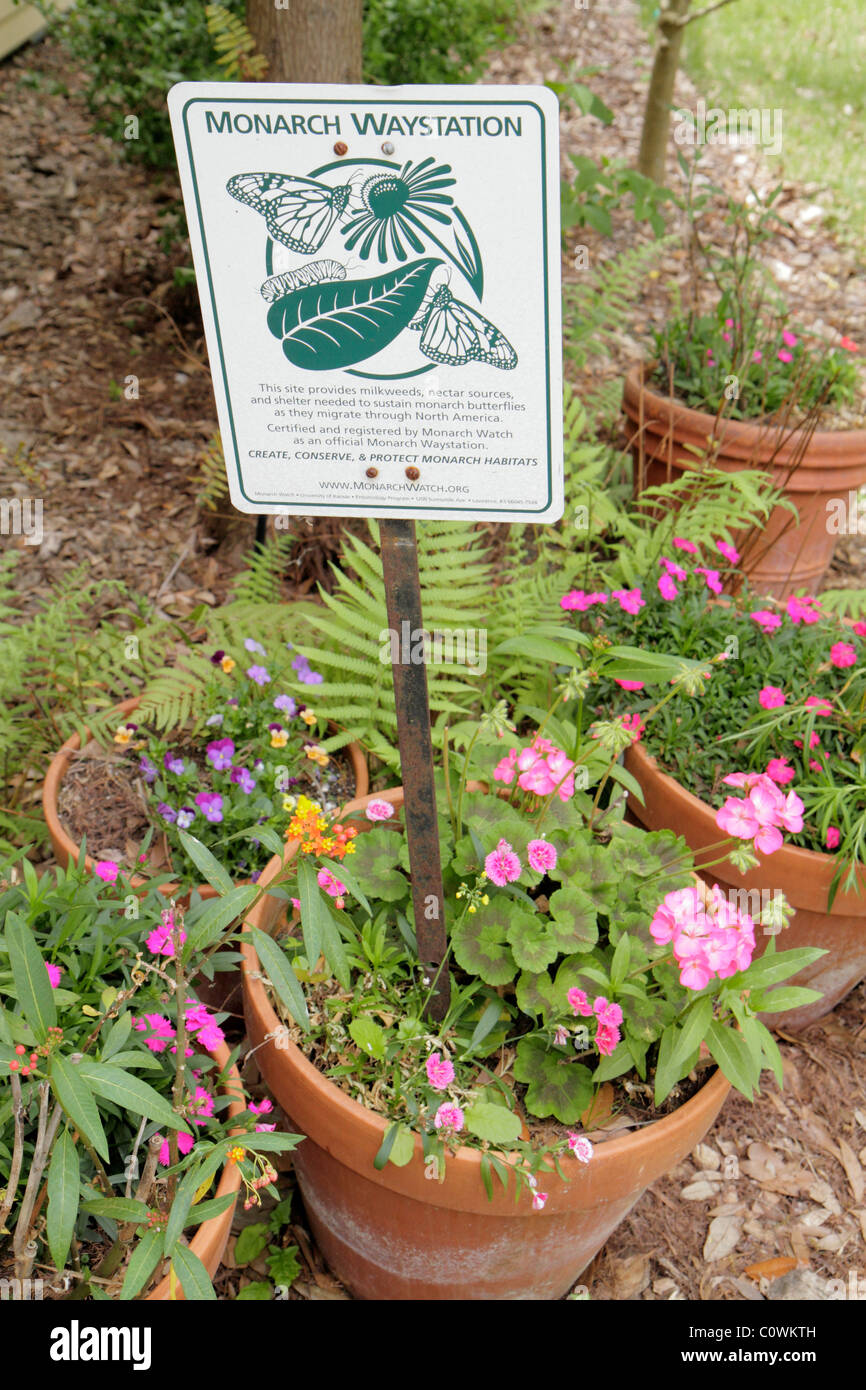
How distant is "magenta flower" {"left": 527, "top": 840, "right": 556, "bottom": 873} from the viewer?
5.43 ft

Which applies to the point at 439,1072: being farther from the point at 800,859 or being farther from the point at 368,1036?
the point at 800,859

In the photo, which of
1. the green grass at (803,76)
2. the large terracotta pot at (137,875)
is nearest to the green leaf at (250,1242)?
the large terracotta pot at (137,875)

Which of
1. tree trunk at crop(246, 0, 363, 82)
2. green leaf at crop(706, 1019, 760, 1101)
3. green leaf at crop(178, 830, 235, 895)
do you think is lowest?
green leaf at crop(706, 1019, 760, 1101)

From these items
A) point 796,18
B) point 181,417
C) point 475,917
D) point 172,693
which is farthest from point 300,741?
point 796,18

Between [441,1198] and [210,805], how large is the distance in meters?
0.92

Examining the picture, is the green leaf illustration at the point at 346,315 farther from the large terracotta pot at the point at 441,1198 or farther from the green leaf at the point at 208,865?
the large terracotta pot at the point at 441,1198

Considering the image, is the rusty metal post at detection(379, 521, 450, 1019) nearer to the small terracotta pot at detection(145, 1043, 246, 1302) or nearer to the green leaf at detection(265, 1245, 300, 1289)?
the small terracotta pot at detection(145, 1043, 246, 1302)

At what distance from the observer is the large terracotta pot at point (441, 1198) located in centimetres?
156

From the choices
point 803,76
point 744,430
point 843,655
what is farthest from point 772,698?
point 803,76

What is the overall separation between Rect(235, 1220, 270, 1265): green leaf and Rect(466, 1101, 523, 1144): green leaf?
2.21ft

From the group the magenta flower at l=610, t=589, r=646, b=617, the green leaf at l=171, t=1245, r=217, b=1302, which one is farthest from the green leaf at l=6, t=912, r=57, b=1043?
the magenta flower at l=610, t=589, r=646, b=617

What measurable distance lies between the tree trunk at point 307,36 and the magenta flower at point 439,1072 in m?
2.85

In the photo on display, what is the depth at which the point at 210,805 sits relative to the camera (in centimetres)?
211

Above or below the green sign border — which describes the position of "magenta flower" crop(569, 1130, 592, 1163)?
below
